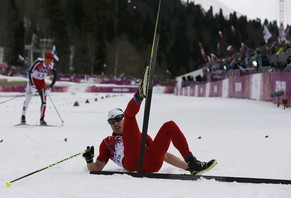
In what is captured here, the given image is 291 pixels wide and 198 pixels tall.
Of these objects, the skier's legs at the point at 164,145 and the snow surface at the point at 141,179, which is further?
the skier's legs at the point at 164,145

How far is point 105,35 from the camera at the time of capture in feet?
311

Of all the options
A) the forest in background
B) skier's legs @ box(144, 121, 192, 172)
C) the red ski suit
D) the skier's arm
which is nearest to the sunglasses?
the red ski suit

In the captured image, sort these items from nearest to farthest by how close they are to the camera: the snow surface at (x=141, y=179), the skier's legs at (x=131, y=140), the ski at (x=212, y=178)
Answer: the snow surface at (x=141, y=179)
the ski at (x=212, y=178)
the skier's legs at (x=131, y=140)

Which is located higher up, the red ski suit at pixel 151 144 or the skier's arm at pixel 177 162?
the red ski suit at pixel 151 144

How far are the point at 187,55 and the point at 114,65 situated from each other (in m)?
27.4

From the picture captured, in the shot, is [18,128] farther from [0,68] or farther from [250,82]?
[0,68]

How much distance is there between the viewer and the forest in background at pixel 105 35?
83062mm

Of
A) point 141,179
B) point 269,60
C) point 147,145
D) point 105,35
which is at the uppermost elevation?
point 105,35

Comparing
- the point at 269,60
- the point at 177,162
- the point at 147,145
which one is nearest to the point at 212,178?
the point at 177,162

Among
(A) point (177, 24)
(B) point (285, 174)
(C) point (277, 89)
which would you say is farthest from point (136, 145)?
(A) point (177, 24)

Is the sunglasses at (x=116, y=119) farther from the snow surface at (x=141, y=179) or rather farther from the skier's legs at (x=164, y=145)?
the snow surface at (x=141, y=179)

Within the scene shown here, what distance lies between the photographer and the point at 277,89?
18594mm

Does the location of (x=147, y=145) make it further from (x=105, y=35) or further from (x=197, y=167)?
(x=105, y=35)

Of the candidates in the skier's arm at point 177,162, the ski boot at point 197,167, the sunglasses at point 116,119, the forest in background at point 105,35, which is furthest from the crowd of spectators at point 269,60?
the forest in background at point 105,35
